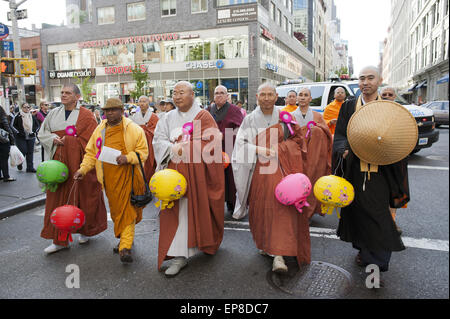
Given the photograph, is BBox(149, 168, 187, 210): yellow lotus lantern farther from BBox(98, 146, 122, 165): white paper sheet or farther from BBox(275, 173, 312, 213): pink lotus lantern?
BBox(275, 173, 312, 213): pink lotus lantern

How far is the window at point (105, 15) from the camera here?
1319 inches

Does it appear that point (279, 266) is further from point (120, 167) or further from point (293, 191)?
point (120, 167)

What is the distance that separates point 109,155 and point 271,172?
1.76 metres

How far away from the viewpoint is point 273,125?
12.1 feet

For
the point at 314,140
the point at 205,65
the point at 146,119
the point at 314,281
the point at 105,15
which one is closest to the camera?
the point at 314,281

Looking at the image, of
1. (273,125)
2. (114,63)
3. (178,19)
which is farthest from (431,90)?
(273,125)

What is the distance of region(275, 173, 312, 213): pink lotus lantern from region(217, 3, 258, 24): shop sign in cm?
2772

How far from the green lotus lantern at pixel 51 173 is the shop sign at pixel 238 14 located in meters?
27.3

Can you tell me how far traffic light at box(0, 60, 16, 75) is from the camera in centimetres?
1145

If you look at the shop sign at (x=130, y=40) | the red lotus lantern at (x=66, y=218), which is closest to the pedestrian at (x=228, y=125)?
the red lotus lantern at (x=66, y=218)

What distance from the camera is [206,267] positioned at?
3.69 metres

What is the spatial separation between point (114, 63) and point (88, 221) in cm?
3224

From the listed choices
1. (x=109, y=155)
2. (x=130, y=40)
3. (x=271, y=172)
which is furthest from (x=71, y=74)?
(x=271, y=172)
